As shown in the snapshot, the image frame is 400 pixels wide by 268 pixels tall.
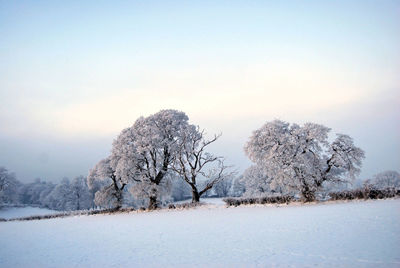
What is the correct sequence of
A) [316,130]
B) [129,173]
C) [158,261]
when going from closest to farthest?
[158,261] → [316,130] → [129,173]

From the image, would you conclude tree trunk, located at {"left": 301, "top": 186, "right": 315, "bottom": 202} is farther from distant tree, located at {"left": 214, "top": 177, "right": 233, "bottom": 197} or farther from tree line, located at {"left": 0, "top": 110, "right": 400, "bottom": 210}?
distant tree, located at {"left": 214, "top": 177, "right": 233, "bottom": 197}

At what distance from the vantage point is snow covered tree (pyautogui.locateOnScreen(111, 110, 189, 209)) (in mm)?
32719

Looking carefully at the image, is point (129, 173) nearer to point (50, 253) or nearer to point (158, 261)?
point (50, 253)

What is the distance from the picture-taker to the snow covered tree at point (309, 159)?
26.8m

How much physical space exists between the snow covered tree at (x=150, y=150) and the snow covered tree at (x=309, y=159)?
40.2ft

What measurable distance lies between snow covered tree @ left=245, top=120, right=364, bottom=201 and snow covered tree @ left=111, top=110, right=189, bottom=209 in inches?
483

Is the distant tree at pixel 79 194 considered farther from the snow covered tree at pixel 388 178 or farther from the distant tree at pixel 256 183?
the snow covered tree at pixel 388 178

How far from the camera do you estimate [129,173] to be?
1304 inches

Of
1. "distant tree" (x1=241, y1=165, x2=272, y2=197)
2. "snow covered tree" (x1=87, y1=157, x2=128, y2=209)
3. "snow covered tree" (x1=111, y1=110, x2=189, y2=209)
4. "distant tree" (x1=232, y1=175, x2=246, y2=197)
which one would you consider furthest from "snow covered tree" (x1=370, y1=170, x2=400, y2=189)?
"snow covered tree" (x1=87, y1=157, x2=128, y2=209)

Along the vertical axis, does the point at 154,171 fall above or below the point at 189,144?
below

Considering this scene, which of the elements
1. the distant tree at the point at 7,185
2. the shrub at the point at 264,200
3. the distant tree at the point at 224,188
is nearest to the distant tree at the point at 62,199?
the distant tree at the point at 7,185

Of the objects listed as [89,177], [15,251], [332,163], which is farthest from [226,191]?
[15,251]

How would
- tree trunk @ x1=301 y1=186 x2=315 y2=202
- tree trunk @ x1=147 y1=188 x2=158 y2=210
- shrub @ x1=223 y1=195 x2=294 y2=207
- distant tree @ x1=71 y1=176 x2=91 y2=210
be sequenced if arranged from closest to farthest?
tree trunk @ x1=301 y1=186 x2=315 y2=202 < shrub @ x1=223 y1=195 x2=294 y2=207 < tree trunk @ x1=147 y1=188 x2=158 y2=210 < distant tree @ x1=71 y1=176 x2=91 y2=210

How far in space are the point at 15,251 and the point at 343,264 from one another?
49.7ft
